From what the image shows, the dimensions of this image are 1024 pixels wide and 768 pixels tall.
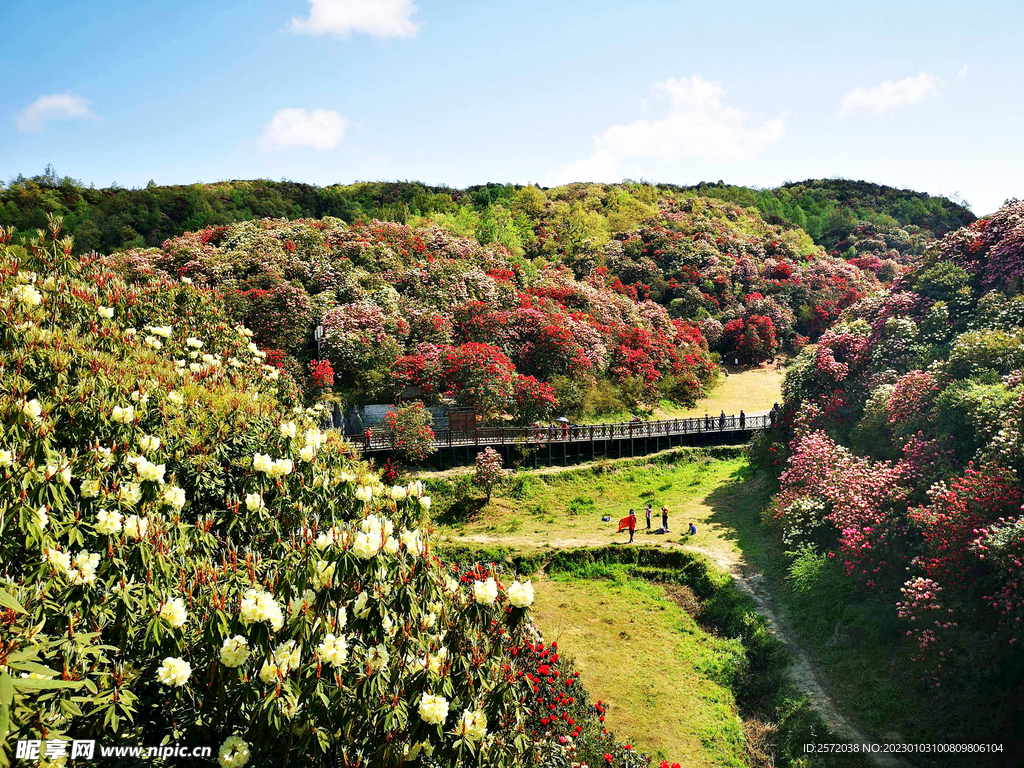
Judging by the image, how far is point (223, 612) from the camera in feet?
14.9

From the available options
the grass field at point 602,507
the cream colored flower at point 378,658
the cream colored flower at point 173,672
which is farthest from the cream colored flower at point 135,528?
the grass field at point 602,507

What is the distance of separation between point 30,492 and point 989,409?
16189 millimetres

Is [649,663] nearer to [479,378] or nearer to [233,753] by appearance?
[233,753]

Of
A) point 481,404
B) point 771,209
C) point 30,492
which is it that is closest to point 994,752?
point 30,492

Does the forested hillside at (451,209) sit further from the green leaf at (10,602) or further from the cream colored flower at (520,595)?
the green leaf at (10,602)

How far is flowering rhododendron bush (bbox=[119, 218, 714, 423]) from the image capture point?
26.0m

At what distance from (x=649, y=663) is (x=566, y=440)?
13.0 metres

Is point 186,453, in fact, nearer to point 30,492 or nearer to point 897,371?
point 30,492

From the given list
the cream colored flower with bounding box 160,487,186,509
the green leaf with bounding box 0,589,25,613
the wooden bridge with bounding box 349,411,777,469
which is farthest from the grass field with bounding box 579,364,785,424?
the green leaf with bounding box 0,589,25,613

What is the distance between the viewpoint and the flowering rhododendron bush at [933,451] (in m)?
10.3

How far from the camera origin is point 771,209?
76562mm

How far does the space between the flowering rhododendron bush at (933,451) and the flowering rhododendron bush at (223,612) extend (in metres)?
7.45

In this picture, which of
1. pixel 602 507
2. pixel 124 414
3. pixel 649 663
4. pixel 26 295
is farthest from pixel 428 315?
pixel 124 414

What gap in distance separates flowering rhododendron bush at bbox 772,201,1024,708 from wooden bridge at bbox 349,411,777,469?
4890 mm
